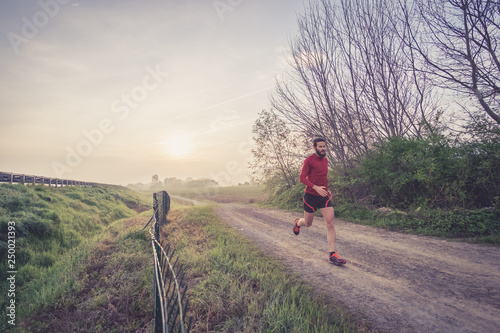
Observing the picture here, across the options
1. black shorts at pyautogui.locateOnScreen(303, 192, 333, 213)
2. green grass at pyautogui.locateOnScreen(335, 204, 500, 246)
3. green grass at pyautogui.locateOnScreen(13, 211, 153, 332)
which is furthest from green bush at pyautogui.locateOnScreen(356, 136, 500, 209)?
green grass at pyautogui.locateOnScreen(13, 211, 153, 332)

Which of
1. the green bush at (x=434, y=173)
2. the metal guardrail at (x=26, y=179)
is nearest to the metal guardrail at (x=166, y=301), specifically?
the green bush at (x=434, y=173)

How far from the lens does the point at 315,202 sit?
4.55 m

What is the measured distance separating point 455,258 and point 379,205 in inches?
197

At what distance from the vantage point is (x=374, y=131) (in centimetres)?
1059

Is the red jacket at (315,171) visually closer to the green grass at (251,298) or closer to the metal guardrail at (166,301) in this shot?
the green grass at (251,298)

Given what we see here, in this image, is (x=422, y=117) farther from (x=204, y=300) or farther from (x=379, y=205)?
(x=204, y=300)

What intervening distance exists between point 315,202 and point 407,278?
1.81 m

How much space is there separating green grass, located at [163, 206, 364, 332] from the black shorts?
1.26m

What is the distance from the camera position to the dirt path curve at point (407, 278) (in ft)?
8.45

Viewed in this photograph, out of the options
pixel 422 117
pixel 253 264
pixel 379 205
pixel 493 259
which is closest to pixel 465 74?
pixel 422 117

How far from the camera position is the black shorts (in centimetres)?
446

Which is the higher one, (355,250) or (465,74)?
(465,74)

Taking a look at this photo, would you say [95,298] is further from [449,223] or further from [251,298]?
[449,223]

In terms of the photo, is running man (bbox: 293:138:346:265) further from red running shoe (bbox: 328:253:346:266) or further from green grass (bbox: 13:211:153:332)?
green grass (bbox: 13:211:153:332)
